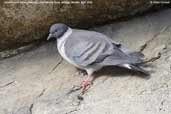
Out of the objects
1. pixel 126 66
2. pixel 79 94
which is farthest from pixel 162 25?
pixel 79 94

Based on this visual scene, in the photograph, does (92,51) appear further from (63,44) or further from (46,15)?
(46,15)

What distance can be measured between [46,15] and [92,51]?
456 millimetres

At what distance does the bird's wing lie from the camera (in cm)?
240

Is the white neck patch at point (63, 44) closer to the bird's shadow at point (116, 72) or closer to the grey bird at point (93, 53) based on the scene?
the grey bird at point (93, 53)

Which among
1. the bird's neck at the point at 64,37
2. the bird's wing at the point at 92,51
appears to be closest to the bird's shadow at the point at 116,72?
the bird's wing at the point at 92,51

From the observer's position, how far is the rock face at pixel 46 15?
269 centimetres

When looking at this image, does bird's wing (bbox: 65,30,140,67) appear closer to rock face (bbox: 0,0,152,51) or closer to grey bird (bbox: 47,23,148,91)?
grey bird (bbox: 47,23,148,91)

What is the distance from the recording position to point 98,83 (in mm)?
2441

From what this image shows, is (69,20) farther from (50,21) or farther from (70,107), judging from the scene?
(70,107)

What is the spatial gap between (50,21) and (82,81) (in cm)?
49

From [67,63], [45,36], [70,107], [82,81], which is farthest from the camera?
[45,36]

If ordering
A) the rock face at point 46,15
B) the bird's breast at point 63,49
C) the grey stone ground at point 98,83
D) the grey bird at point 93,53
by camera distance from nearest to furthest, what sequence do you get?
1. the grey stone ground at point 98,83
2. the grey bird at point 93,53
3. the bird's breast at point 63,49
4. the rock face at point 46,15

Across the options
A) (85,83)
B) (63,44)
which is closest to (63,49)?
(63,44)

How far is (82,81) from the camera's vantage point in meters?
2.47
